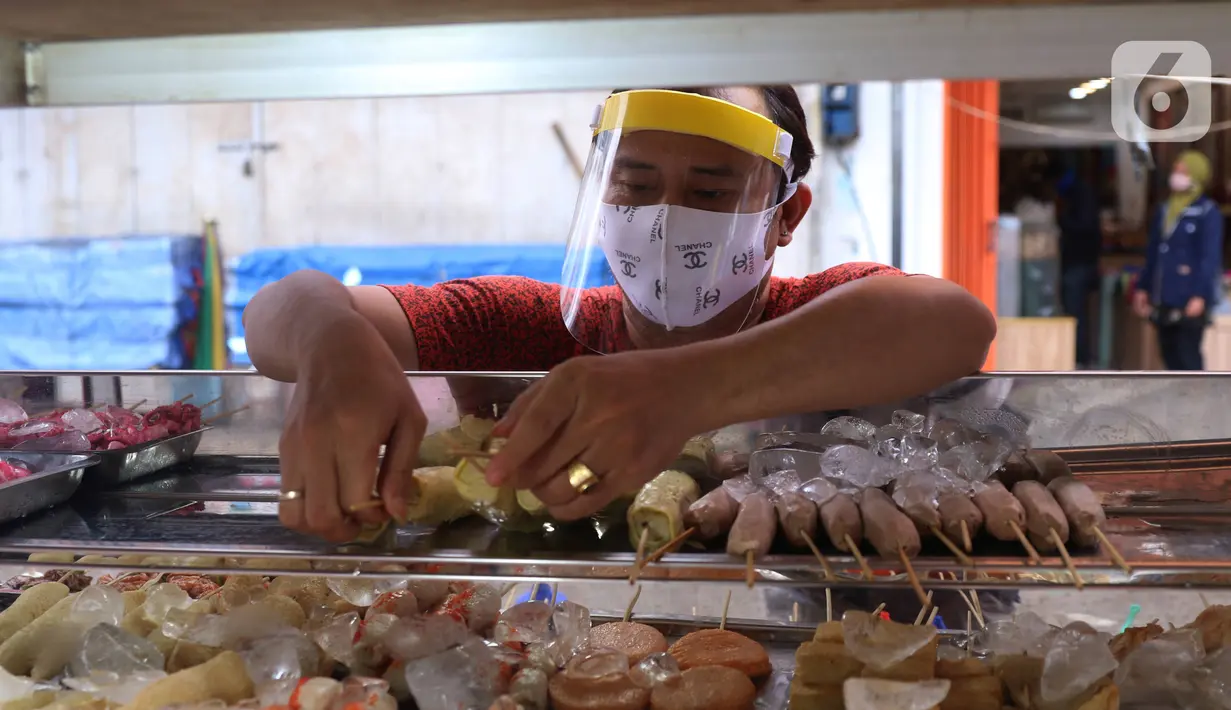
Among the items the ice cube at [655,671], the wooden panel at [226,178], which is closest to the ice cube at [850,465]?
the ice cube at [655,671]

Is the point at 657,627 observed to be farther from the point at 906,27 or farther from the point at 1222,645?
the point at 906,27

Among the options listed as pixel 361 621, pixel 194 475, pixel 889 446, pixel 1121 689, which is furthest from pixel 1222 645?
pixel 194 475

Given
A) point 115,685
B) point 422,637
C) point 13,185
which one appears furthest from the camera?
point 13,185

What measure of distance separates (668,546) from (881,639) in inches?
12.9

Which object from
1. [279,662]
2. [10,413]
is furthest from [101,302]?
[279,662]

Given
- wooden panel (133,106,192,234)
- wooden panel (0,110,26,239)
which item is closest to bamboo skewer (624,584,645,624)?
wooden panel (133,106,192,234)

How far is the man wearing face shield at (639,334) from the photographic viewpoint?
1.07 m

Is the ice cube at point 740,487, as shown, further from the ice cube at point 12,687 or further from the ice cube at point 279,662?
the ice cube at point 12,687

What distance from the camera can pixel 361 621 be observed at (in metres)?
1.49

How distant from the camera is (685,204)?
1.68 meters

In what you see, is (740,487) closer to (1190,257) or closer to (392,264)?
(392,264)

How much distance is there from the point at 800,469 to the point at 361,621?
751mm

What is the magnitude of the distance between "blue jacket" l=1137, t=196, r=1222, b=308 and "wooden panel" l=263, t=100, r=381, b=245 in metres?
5.73

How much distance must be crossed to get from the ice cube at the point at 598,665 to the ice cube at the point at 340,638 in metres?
0.33
